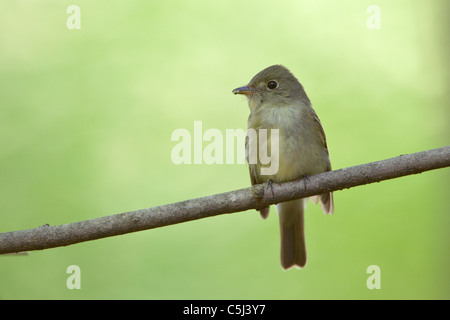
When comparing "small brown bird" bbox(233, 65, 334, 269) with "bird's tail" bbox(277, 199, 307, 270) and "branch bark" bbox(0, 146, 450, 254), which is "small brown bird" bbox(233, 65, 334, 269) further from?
"branch bark" bbox(0, 146, 450, 254)

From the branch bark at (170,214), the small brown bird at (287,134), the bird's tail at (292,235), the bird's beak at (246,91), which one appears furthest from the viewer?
the bird's tail at (292,235)

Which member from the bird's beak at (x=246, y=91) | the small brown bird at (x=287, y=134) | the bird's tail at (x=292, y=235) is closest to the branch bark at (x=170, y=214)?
the small brown bird at (x=287, y=134)

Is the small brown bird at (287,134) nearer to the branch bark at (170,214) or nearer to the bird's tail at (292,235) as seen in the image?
the bird's tail at (292,235)

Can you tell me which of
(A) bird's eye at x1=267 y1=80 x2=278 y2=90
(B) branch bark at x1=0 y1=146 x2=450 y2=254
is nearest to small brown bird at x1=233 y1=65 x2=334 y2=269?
(A) bird's eye at x1=267 y1=80 x2=278 y2=90

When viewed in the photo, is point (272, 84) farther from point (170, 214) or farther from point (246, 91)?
point (170, 214)

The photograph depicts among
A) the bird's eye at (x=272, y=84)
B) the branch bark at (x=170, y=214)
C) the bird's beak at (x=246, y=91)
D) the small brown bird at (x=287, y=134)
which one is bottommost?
the branch bark at (x=170, y=214)

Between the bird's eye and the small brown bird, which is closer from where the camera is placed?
the small brown bird

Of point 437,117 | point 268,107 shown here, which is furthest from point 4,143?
point 437,117

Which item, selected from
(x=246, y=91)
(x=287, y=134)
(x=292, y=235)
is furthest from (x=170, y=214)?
(x=292, y=235)
